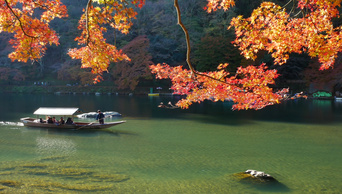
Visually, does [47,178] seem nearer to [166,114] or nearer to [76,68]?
[166,114]

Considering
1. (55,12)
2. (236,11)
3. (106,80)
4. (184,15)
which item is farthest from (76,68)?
(55,12)

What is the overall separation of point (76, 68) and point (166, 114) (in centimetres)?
2482

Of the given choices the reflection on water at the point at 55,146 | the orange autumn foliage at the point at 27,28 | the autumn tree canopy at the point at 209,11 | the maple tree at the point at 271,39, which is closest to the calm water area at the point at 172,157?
the reflection on water at the point at 55,146

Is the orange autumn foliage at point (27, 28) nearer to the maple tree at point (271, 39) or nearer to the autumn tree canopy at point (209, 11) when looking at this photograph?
the autumn tree canopy at point (209, 11)

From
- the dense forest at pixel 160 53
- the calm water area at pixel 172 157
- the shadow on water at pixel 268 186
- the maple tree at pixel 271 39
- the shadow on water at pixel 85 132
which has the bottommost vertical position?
the shadow on water at pixel 268 186

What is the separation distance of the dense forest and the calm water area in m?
19.3

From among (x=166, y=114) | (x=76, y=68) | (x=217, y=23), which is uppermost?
(x=217, y=23)

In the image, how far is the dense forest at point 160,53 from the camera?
3681 cm

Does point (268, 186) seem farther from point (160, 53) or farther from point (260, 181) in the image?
point (160, 53)

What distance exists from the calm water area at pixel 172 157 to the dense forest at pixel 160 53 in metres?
19.3

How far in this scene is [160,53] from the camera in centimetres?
4209

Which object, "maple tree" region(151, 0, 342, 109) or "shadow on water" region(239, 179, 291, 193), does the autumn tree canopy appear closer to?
"maple tree" region(151, 0, 342, 109)

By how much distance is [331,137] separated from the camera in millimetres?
14641

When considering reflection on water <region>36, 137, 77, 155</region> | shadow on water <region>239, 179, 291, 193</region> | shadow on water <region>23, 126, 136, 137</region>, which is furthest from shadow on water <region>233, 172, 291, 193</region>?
shadow on water <region>23, 126, 136, 137</region>
